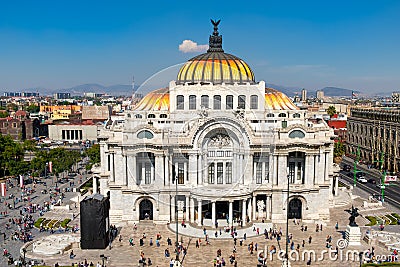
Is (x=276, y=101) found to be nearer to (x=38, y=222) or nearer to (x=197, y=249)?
(x=197, y=249)

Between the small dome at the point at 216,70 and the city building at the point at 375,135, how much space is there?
43531 millimetres

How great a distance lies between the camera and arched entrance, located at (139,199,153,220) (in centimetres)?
6431

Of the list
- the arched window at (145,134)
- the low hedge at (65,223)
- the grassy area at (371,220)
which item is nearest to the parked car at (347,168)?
the grassy area at (371,220)

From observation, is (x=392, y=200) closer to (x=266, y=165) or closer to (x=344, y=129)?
(x=266, y=165)

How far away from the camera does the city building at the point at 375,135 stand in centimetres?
10094

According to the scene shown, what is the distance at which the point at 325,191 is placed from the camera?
64.3 meters

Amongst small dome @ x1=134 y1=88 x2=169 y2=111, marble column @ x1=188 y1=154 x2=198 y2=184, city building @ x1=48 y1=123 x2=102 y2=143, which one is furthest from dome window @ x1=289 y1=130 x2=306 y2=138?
city building @ x1=48 y1=123 x2=102 y2=143

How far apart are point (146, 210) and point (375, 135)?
6962cm

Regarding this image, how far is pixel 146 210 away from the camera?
64.9 metres

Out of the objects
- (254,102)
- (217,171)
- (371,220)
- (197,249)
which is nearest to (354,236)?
(371,220)

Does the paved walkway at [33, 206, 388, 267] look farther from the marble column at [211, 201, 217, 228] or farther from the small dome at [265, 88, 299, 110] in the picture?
the small dome at [265, 88, 299, 110]

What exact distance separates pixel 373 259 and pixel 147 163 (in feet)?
106

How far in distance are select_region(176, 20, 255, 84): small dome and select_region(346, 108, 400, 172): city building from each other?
43.5 m

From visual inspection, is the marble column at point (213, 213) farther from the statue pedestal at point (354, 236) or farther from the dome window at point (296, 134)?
the statue pedestal at point (354, 236)
